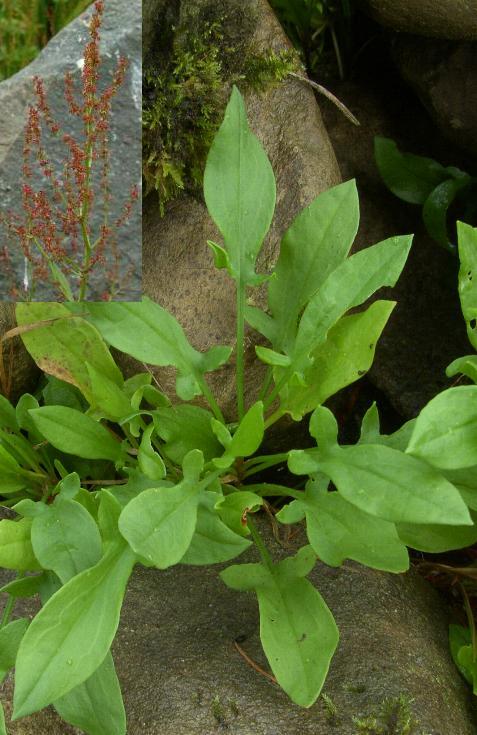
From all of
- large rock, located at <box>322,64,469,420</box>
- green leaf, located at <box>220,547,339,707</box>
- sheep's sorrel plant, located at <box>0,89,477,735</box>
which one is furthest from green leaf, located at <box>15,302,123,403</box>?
large rock, located at <box>322,64,469,420</box>

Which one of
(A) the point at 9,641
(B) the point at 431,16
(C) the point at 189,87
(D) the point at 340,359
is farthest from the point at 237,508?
(B) the point at 431,16

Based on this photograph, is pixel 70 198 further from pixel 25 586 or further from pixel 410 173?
pixel 410 173

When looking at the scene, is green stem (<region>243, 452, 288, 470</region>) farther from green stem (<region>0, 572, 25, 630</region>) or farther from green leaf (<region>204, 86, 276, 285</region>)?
green stem (<region>0, 572, 25, 630</region>)

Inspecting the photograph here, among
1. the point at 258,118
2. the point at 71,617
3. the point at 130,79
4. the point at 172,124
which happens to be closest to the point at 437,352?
the point at 258,118

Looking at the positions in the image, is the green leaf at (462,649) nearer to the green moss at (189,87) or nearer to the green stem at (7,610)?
the green stem at (7,610)

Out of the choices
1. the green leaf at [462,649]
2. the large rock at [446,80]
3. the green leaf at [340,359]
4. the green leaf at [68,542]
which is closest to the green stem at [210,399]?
→ the green leaf at [340,359]

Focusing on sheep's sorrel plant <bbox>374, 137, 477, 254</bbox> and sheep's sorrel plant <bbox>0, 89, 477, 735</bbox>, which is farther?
sheep's sorrel plant <bbox>374, 137, 477, 254</bbox>
